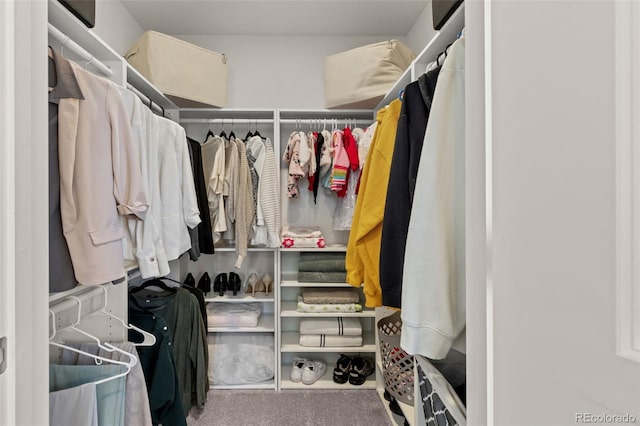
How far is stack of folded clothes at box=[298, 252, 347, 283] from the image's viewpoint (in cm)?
236

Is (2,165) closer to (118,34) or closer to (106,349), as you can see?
(106,349)

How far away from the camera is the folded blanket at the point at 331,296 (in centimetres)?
235

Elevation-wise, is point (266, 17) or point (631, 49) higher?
point (266, 17)

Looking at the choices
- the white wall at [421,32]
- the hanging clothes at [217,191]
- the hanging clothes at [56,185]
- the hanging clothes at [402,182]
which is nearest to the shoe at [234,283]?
the hanging clothes at [217,191]

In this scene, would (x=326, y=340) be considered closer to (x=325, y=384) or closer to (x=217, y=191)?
(x=325, y=384)

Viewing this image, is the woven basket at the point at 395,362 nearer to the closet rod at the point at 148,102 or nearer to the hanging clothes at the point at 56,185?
the hanging clothes at the point at 56,185

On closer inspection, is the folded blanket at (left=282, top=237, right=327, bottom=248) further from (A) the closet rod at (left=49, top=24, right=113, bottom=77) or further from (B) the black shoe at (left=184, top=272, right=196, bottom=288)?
(A) the closet rod at (left=49, top=24, right=113, bottom=77)

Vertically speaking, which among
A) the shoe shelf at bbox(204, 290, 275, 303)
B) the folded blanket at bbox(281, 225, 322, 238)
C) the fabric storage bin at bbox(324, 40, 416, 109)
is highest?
the fabric storage bin at bbox(324, 40, 416, 109)

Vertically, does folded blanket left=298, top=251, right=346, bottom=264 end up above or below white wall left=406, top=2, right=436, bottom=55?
below

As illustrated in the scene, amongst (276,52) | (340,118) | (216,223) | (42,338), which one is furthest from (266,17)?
(42,338)

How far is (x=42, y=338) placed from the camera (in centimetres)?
55

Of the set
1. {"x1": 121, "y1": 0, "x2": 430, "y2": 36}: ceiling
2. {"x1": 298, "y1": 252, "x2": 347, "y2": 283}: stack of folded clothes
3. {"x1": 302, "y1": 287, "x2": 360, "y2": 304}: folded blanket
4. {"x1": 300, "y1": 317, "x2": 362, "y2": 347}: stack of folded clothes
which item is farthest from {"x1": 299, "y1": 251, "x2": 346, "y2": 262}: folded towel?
{"x1": 121, "y1": 0, "x2": 430, "y2": 36}: ceiling

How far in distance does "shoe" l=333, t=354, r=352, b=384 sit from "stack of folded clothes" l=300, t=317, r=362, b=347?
0.19 m

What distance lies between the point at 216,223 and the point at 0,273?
1.69 metres
